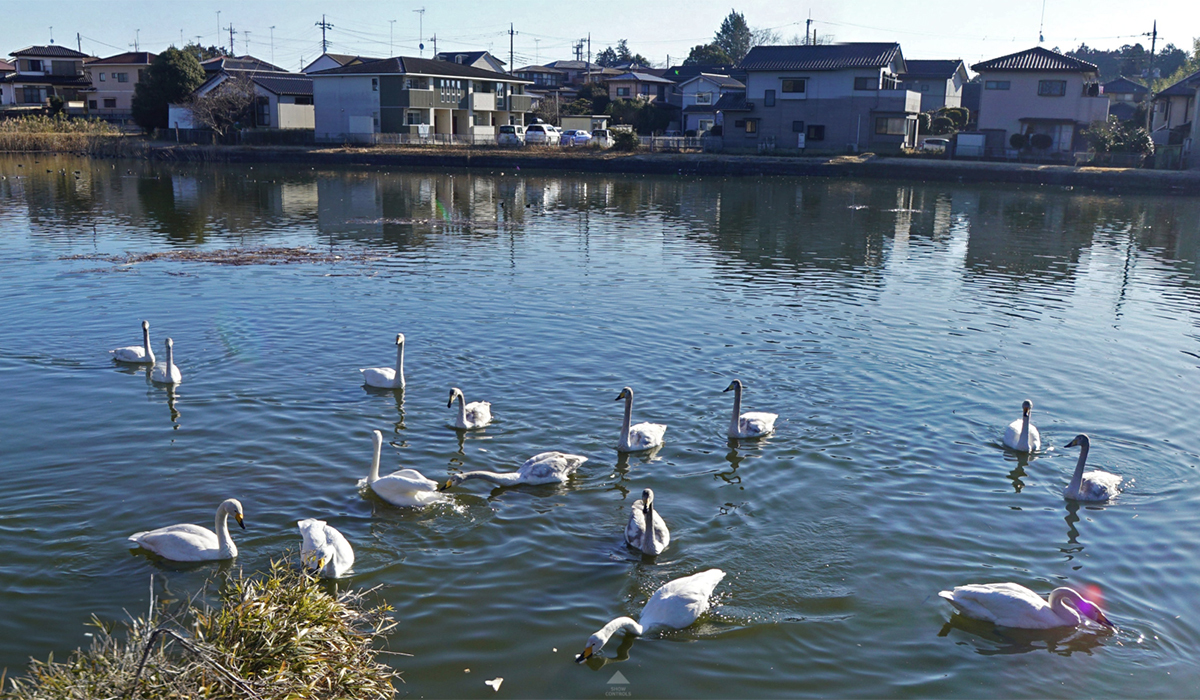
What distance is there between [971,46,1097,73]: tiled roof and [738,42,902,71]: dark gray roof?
21.5 feet

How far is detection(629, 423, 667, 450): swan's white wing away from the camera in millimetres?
11516

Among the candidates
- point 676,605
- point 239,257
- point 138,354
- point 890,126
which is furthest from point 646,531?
point 890,126

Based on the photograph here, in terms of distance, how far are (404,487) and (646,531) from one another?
2.69 meters

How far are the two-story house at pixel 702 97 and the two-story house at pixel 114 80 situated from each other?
5625 centimetres

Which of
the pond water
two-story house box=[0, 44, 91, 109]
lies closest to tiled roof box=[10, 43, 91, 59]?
two-story house box=[0, 44, 91, 109]

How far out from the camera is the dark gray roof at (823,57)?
65.7m

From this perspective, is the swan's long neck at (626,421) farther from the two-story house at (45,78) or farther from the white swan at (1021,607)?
the two-story house at (45,78)

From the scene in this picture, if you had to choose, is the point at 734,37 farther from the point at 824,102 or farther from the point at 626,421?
the point at 626,421

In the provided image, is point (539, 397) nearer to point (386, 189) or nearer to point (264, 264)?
point (264, 264)

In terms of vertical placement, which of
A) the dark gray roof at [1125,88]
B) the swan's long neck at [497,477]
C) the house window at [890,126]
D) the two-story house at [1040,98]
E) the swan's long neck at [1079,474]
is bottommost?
the swan's long neck at [497,477]

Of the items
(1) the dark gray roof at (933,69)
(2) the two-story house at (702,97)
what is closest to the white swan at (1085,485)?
(2) the two-story house at (702,97)

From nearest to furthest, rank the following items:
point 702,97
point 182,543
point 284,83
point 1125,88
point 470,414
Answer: point 182,543, point 470,414, point 284,83, point 702,97, point 1125,88

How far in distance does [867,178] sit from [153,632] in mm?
55794

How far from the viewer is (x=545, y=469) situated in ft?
34.3
